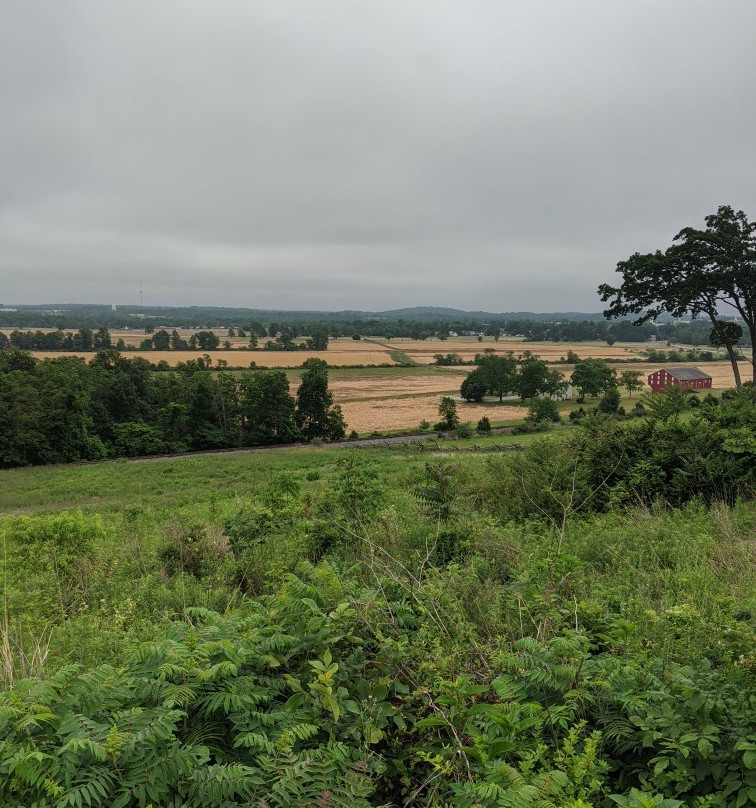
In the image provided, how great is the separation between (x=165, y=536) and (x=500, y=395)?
7509cm

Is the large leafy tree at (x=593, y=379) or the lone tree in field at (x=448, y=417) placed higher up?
the large leafy tree at (x=593, y=379)

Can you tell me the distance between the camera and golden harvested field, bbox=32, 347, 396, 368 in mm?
103188

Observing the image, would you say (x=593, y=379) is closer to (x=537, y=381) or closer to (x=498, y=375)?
(x=537, y=381)

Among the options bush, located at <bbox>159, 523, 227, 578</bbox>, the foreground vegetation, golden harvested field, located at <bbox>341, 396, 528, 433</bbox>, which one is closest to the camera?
the foreground vegetation

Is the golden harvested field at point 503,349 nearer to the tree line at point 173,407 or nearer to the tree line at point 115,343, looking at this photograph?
the tree line at point 115,343

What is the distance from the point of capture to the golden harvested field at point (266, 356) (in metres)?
103

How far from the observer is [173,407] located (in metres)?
56.5

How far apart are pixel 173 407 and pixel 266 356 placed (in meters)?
59.1

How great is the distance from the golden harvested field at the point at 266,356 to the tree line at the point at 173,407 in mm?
37128

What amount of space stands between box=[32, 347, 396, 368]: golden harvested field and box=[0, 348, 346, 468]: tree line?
37.1 m

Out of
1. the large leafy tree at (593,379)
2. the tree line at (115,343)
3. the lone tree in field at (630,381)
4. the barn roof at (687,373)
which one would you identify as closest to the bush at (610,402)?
the large leafy tree at (593,379)

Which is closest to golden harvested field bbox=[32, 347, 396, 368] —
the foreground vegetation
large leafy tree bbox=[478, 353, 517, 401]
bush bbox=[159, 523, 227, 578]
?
large leafy tree bbox=[478, 353, 517, 401]

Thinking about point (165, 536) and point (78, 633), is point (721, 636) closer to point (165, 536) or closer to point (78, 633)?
point (78, 633)

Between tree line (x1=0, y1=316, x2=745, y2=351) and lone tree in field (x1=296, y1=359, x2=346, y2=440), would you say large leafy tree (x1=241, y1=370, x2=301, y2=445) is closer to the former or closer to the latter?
lone tree in field (x1=296, y1=359, x2=346, y2=440)
